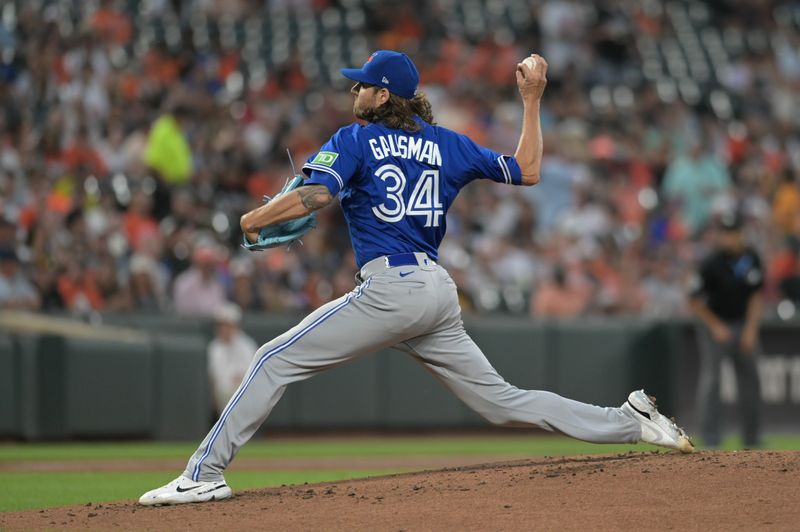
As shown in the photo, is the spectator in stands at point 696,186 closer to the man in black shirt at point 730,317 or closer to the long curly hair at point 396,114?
the man in black shirt at point 730,317

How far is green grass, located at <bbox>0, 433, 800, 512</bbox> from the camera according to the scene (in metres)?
7.95

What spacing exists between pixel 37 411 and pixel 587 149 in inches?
344

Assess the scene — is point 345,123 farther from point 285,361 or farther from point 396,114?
point 285,361

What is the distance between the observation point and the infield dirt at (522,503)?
5.48 meters

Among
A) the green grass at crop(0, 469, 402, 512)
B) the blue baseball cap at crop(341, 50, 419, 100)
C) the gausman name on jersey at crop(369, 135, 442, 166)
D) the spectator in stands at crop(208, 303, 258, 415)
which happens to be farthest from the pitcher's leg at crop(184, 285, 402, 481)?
the spectator in stands at crop(208, 303, 258, 415)

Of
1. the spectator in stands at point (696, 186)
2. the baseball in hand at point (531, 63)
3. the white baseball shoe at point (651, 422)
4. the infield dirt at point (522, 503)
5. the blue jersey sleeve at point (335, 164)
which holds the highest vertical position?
the spectator in stands at point (696, 186)

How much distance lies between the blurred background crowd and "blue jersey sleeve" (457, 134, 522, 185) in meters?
7.15

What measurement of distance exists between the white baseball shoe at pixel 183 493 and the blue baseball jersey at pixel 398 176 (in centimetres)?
126

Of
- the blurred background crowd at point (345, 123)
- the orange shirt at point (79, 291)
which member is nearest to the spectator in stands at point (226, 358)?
the blurred background crowd at point (345, 123)

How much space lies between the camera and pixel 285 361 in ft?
19.7

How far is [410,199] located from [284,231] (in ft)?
1.97

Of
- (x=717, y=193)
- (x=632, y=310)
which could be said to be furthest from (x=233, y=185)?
(x=717, y=193)

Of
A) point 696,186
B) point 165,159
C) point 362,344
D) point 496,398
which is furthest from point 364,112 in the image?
point 696,186

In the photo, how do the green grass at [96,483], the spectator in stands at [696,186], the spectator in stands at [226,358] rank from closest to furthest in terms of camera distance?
the green grass at [96,483], the spectator in stands at [226,358], the spectator in stands at [696,186]
